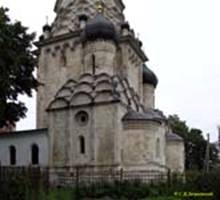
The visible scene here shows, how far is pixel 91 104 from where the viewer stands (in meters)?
32.9

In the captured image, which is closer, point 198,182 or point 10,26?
point 198,182

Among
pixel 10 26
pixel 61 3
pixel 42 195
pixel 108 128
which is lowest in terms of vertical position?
pixel 42 195

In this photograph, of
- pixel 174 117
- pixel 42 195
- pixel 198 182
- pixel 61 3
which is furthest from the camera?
pixel 174 117

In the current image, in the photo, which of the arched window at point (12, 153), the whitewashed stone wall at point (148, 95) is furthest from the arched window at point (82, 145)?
the whitewashed stone wall at point (148, 95)

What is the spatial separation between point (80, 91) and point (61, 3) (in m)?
9.79

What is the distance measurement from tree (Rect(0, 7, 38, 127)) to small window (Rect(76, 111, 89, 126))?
5.98 meters

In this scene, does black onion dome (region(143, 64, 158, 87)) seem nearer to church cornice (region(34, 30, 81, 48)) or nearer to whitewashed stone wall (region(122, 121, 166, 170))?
church cornice (region(34, 30, 81, 48))

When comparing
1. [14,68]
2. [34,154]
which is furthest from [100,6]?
[14,68]

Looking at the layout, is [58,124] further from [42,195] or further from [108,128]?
[42,195]

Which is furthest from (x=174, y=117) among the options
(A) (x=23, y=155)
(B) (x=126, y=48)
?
(A) (x=23, y=155)

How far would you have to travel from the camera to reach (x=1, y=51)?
24.4m

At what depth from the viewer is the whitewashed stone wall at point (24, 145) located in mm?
34406

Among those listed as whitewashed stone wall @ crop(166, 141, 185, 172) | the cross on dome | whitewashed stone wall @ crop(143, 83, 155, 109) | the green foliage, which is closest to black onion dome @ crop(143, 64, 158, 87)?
whitewashed stone wall @ crop(143, 83, 155, 109)

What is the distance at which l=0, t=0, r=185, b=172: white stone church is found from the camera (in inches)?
1265
